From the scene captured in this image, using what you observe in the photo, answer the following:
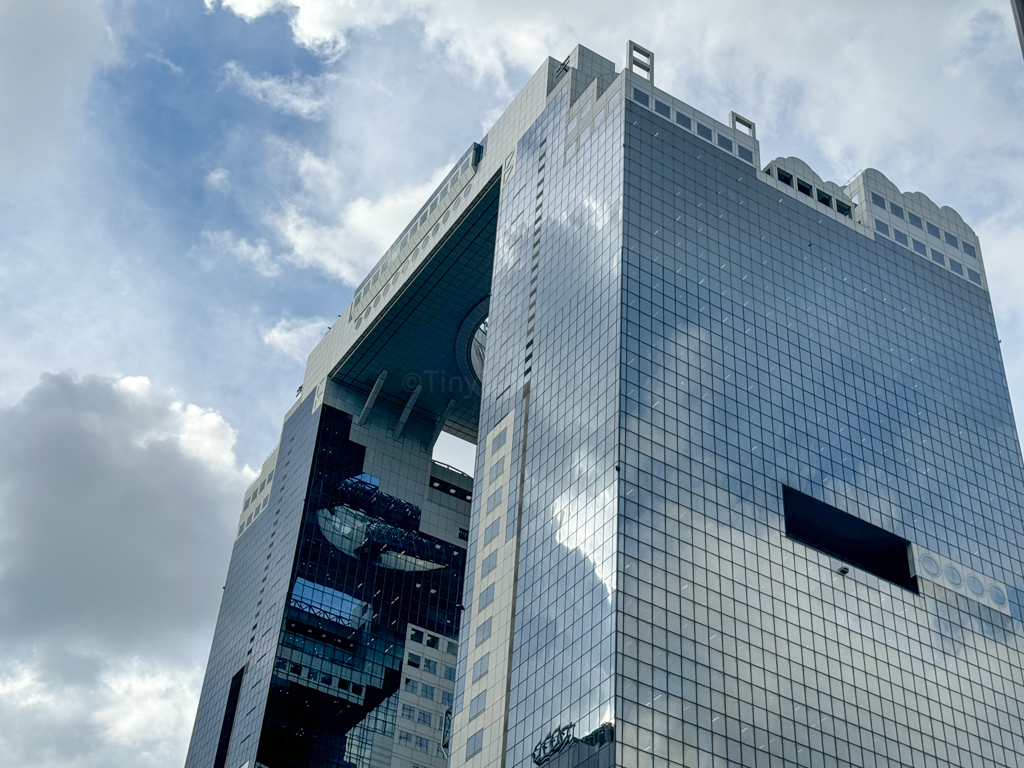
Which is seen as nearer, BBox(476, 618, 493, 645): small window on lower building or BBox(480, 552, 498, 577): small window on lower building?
BBox(476, 618, 493, 645): small window on lower building

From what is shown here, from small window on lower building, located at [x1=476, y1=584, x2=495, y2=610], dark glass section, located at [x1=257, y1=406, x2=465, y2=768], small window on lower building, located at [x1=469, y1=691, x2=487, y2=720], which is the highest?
dark glass section, located at [x1=257, y1=406, x2=465, y2=768]

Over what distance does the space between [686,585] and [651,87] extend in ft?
172

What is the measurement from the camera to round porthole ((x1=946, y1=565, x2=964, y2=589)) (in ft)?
344

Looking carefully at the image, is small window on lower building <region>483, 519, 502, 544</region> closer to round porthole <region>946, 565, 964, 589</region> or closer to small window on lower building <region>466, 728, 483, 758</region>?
small window on lower building <region>466, 728, 483, 758</region>

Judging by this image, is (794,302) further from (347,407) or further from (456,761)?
(347,407)

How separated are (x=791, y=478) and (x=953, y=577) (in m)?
17.3

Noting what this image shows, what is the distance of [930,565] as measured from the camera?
343 ft

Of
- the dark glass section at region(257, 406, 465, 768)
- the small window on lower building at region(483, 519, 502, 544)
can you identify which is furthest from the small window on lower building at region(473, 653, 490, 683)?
the dark glass section at region(257, 406, 465, 768)

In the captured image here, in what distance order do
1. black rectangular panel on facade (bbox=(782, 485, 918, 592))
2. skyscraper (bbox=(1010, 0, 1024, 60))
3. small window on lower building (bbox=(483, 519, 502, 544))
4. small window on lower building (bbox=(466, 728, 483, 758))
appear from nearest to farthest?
skyscraper (bbox=(1010, 0, 1024, 60)) → small window on lower building (bbox=(466, 728, 483, 758)) → black rectangular panel on facade (bbox=(782, 485, 918, 592)) → small window on lower building (bbox=(483, 519, 502, 544))

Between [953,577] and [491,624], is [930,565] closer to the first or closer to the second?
[953,577]

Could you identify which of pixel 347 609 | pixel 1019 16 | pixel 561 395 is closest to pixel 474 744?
pixel 561 395

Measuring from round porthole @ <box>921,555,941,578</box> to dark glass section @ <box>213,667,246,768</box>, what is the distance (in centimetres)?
8003

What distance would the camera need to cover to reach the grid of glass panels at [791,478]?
8494cm

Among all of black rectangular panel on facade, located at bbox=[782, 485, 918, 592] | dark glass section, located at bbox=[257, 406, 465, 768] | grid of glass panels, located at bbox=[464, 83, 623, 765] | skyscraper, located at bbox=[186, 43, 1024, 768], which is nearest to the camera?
grid of glass panels, located at bbox=[464, 83, 623, 765]
